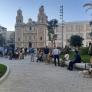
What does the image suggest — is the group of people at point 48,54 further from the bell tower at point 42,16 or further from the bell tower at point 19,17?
the bell tower at point 19,17

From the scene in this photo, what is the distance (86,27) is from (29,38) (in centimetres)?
2845

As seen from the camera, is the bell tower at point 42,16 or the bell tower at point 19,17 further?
the bell tower at point 19,17

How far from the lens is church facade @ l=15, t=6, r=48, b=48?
6471 inches

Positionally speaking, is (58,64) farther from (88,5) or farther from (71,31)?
(71,31)

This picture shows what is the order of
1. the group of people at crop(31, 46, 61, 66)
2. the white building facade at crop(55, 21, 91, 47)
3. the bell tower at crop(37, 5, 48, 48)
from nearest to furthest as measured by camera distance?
the group of people at crop(31, 46, 61, 66) → the white building facade at crop(55, 21, 91, 47) → the bell tower at crop(37, 5, 48, 48)

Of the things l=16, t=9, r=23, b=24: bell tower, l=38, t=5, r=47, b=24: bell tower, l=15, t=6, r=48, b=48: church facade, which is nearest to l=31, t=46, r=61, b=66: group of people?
l=38, t=5, r=47, b=24: bell tower

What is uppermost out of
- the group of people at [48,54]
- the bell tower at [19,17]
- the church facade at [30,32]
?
the bell tower at [19,17]

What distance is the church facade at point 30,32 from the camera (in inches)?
6471

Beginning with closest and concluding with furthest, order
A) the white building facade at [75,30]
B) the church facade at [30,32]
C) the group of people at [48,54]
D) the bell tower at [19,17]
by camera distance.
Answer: the group of people at [48,54] < the white building facade at [75,30] < the church facade at [30,32] < the bell tower at [19,17]

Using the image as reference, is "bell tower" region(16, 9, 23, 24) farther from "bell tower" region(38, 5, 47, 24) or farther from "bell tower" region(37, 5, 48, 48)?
"bell tower" region(38, 5, 47, 24)

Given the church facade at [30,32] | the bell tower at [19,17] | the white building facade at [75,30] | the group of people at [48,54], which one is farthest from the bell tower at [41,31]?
the group of people at [48,54]

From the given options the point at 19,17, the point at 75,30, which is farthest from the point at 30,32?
the point at 75,30

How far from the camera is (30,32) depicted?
168625 millimetres

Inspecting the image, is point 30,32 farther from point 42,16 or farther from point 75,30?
point 75,30
